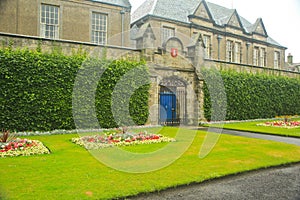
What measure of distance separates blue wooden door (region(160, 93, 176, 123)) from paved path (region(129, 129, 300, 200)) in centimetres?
1307

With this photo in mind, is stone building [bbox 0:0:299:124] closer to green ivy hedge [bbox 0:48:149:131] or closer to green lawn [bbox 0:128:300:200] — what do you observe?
green ivy hedge [bbox 0:48:149:131]

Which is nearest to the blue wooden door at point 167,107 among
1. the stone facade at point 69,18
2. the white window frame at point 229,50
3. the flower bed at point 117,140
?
the stone facade at point 69,18

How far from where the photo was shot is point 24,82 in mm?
13750

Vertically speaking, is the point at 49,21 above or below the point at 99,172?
above

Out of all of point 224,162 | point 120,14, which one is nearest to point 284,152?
point 224,162

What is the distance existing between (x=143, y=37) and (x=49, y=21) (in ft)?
29.0

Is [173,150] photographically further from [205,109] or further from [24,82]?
[205,109]

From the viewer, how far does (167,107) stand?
20391 mm

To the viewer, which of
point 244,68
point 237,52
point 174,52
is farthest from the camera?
point 237,52

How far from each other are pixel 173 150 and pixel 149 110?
8276 millimetres

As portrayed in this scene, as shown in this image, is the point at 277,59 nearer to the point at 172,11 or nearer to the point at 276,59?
the point at 276,59

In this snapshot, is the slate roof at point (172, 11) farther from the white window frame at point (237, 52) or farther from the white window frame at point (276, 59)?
the white window frame at point (276, 59)

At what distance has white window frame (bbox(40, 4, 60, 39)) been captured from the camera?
68.3ft

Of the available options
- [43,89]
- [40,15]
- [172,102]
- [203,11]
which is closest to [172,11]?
[203,11]
